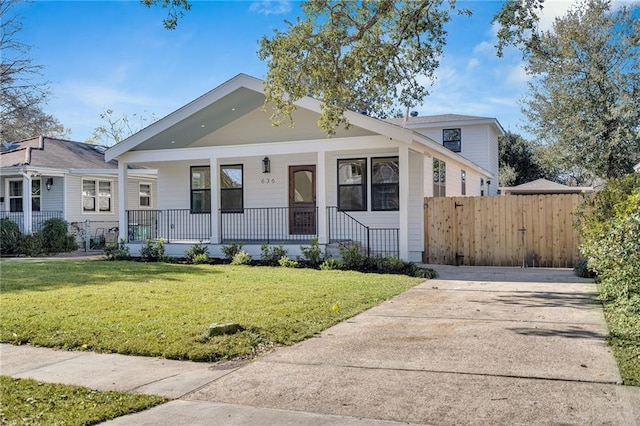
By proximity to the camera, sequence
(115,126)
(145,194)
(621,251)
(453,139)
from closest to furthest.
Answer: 1. (621,251)
2. (145,194)
3. (453,139)
4. (115,126)

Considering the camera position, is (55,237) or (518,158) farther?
(518,158)

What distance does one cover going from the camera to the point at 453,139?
2700cm

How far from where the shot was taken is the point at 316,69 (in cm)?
1154

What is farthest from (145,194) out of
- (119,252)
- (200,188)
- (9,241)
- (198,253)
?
(198,253)

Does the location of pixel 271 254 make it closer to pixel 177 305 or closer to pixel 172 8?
pixel 177 305

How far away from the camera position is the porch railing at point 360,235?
1478cm

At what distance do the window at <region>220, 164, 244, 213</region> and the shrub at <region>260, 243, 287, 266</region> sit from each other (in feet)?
9.36

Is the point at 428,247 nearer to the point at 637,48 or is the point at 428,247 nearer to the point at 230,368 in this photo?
the point at 230,368

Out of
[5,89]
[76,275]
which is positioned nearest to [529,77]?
[76,275]

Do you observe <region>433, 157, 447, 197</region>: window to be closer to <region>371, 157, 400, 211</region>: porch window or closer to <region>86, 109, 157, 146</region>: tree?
<region>371, 157, 400, 211</region>: porch window

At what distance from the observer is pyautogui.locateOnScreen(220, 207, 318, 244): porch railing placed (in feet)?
52.0

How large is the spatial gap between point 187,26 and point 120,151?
5658 mm

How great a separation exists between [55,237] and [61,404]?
17.1m

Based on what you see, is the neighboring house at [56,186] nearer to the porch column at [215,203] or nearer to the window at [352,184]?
the porch column at [215,203]
